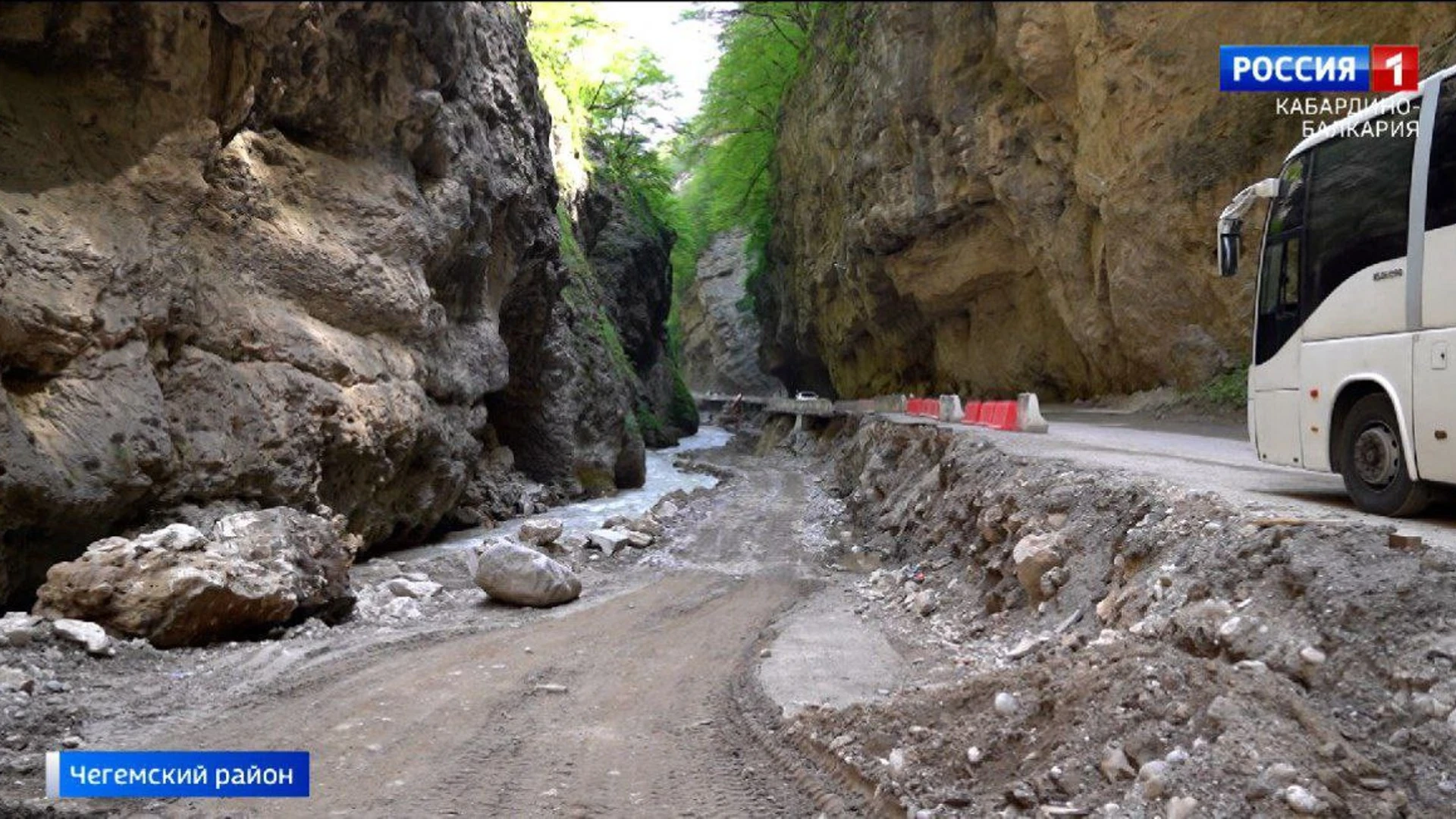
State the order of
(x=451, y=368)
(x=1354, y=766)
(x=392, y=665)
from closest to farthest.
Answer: (x=1354, y=766) < (x=392, y=665) < (x=451, y=368)

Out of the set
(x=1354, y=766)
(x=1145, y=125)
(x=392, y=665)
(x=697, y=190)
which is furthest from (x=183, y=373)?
(x=697, y=190)

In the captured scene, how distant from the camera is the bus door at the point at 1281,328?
646cm

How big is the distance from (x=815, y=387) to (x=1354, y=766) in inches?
1834

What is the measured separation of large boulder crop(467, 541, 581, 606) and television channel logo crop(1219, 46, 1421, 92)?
11236mm

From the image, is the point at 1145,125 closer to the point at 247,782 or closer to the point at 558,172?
the point at 558,172

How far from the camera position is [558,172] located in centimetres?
2536

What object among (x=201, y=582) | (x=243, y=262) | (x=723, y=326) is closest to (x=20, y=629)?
(x=201, y=582)

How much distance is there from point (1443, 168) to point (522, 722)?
677 cm

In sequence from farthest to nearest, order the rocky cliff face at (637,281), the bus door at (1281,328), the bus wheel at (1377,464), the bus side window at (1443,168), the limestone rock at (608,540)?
the rocky cliff face at (637,281), the limestone rock at (608,540), the bus door at (1281,328), the bus wheel at (1377,464), the bus side window at (1443,168)

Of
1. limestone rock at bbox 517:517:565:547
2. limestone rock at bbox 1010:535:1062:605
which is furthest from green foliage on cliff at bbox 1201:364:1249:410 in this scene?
limestone rock at bbox 517:517:565:547

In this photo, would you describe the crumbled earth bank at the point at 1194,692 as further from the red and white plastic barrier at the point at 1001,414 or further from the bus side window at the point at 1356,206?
the red and white plastic barrier at the point at 1001,414

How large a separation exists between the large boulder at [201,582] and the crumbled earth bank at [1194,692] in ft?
17.5

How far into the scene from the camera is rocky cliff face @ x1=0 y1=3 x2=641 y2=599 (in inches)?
294
